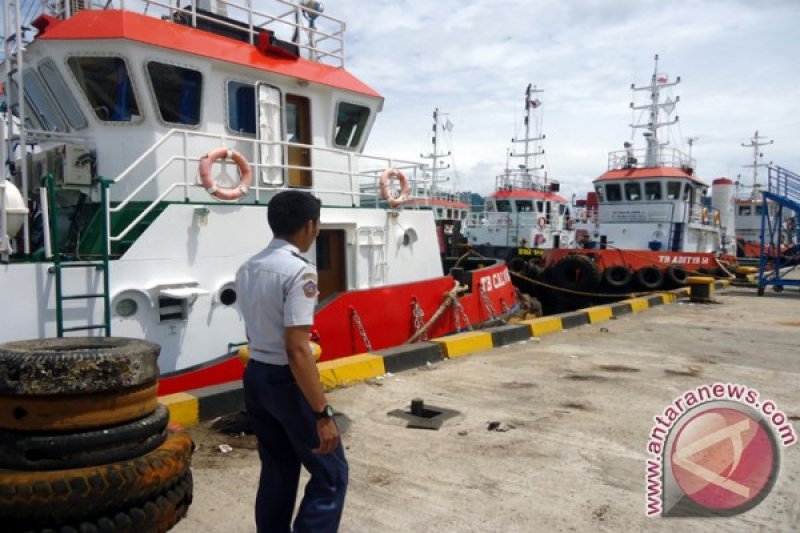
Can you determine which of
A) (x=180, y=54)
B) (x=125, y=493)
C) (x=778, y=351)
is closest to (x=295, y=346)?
(x=125, y=493)

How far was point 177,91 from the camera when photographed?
21.2ft

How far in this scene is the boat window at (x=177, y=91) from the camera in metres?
6.29

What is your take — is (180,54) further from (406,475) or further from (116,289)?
(406,475)

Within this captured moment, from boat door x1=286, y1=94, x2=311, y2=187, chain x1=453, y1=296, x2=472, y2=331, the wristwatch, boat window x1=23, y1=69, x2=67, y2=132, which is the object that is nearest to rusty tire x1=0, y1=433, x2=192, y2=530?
the wristwatch

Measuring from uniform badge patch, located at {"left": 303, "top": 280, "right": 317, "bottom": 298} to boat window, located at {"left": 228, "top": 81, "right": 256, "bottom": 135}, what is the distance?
512 cm

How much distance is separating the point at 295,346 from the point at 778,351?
7266 mm

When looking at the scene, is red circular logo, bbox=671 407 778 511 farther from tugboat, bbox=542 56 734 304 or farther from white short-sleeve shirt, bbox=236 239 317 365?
tugboat, bbox=542 56 734 304

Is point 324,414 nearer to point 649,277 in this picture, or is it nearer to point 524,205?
point 649,277

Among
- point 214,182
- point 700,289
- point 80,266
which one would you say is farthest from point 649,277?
point 80,266

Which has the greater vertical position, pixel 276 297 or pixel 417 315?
pixel 276 297

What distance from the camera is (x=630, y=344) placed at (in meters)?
7.80

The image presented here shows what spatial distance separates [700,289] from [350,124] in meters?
9.07

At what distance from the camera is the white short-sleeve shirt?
228 cm

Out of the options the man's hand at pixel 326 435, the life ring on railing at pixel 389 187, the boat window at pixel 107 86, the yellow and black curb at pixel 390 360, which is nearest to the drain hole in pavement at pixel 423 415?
the yellow and black curb at pixel 390 360
